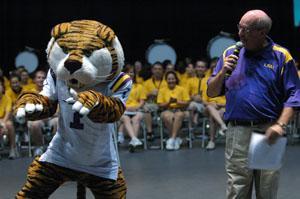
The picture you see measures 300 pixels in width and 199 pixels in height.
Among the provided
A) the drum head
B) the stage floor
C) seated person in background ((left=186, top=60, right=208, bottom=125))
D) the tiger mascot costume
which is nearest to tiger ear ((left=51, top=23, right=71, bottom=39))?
the tiger mascot costume

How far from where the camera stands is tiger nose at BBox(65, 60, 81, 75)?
3902 mm

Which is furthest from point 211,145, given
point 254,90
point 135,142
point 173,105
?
point 254,90

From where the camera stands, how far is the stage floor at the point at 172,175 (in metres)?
6.55

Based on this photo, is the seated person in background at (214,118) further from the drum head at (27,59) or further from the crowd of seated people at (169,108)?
the drum head at (27,59)

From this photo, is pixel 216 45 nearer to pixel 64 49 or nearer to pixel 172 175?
→ pixel 172 175

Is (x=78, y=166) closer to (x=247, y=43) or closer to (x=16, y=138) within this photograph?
(x=247, y=43)

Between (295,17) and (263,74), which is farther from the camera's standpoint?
(295,17)

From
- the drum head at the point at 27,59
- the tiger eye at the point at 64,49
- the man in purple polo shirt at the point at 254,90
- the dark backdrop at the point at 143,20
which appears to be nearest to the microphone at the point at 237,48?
the man in purple polo shirt at the point at 254,90

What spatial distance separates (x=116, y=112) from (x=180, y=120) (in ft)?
19.9

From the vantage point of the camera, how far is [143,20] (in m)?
15.2

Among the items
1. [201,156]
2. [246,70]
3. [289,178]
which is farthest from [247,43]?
[201,156]

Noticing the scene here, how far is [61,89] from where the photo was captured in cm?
415

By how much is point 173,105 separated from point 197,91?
2.46 ft

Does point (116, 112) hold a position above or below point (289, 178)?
above
